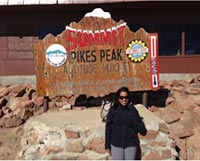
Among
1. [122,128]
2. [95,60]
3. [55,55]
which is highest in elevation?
[55,55]

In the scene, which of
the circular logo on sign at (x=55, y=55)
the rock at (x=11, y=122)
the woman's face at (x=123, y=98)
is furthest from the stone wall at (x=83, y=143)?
the rock at (x=11, y=122)

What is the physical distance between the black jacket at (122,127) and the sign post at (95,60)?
390 cm

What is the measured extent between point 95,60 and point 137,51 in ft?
3.55

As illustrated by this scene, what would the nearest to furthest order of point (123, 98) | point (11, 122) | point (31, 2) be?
point (123, 98)
point (11, 122)
point (31, 2)

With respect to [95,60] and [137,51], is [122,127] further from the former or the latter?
[137,51]

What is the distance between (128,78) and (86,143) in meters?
2.97

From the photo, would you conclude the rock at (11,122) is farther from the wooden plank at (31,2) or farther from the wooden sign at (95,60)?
the wooden plank at (31,2)

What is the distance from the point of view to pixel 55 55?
1118cm

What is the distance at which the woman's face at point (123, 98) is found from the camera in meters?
7.17

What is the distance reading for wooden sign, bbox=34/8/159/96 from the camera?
36.8ft

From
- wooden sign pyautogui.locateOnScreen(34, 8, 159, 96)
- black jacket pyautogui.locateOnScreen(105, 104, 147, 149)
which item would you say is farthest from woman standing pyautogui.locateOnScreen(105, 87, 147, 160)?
wooden sign pyautogui.locateOnScreen(34, 8, 159, 96)

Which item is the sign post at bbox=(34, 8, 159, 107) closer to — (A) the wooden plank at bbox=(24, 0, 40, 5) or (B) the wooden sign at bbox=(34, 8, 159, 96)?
(B) the wooden sign at bbox=(34, 8, 159, 96)

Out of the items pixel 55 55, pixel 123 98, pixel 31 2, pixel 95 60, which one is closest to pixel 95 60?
pixel 95 60

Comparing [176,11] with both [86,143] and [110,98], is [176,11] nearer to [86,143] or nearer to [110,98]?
[110,98]
